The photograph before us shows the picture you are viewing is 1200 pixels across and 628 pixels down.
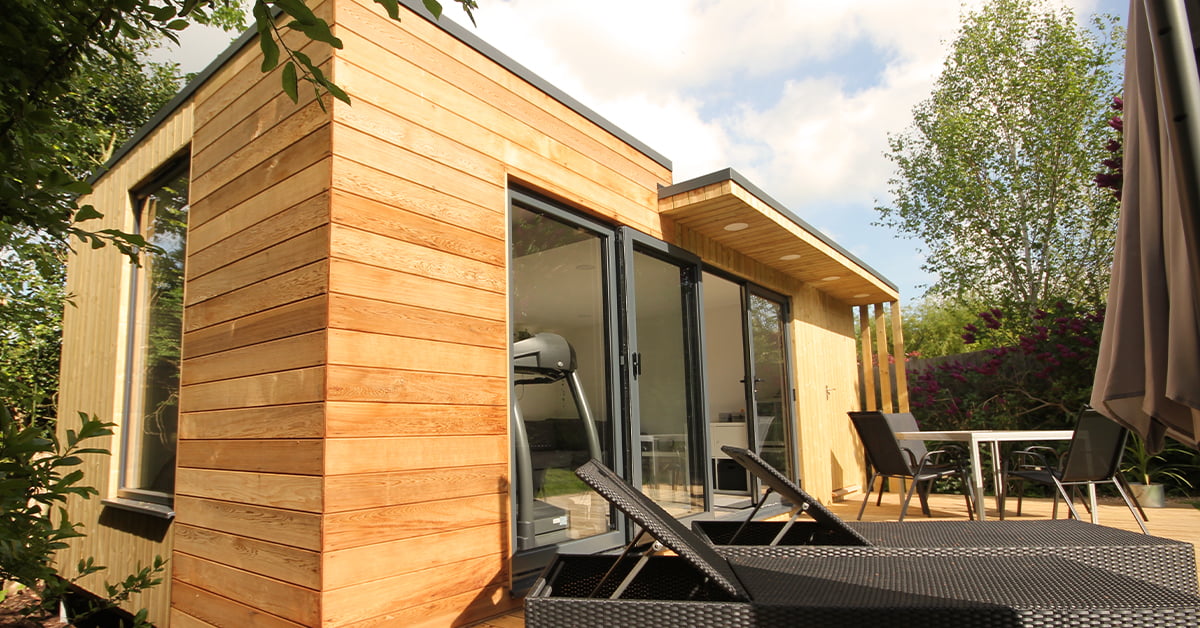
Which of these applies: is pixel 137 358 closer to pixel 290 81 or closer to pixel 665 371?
pixel 665 371

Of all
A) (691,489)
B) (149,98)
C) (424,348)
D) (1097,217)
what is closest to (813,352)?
(691,489)

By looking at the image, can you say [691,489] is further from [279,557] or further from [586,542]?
[279,557]

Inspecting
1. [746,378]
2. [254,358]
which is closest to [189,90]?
[254,358]

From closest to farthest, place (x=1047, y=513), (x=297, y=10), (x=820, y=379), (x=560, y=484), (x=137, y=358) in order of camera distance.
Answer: (x=297, y=10)
(x=560, y=484)
(x=137, y=358)
(x=1047, y=513)
(x=820, y=379)

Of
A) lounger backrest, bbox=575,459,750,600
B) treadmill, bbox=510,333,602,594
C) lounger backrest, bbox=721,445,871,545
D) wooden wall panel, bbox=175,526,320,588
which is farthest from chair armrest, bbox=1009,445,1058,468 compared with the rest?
wooden wall panel, bbox=175,526,320,588

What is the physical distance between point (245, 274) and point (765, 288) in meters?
4.78

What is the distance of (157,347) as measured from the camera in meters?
4.39

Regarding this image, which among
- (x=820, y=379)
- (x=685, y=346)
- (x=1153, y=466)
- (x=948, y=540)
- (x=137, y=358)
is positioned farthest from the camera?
(x=820, y=379)

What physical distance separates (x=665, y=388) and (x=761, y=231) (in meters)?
1.60

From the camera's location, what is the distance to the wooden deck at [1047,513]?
523 centimetres

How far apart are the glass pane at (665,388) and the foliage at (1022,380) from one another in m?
5.45

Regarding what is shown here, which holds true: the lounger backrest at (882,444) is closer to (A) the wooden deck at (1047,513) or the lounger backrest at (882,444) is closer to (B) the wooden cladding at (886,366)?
(A) the wooden deck at (1047,513)

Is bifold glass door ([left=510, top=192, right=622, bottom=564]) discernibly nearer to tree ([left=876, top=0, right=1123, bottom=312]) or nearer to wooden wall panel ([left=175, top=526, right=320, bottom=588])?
wooden wall panel ([left=175, top=526, right=320, bottom=588])

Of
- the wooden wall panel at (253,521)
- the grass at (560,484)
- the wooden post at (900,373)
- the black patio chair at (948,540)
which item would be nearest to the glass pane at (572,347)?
the grass at (560,484)
